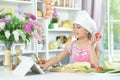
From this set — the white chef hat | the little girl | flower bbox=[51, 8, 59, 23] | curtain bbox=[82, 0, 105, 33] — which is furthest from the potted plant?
the white chef hat

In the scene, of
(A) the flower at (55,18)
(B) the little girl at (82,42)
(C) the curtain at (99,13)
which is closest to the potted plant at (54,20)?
(A) the flower at (55,18)

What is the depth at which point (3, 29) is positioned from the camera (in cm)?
240

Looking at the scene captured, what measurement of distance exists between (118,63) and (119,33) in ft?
11.3

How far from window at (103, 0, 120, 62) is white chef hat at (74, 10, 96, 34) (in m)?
2.64

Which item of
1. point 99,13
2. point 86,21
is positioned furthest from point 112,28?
point 86,21

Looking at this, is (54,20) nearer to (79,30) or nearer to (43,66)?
(79,30)

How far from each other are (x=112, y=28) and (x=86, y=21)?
2.77 m

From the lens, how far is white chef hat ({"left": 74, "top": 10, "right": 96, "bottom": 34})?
289 centimetres

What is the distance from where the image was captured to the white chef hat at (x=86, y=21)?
114 inches

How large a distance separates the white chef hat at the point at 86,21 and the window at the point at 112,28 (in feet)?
8.65

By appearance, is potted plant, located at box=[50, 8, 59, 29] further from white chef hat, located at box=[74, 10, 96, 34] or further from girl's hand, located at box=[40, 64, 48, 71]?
girl's hand, located at box=[40, 64, 48, 71]

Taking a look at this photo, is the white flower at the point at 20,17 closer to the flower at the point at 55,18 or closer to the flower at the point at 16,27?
the flower at the point at 16,27

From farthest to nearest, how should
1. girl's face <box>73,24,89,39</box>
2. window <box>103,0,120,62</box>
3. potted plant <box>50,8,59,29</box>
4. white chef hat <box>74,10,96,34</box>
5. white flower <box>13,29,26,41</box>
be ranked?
window <box>103,0,120,62</box>, potted plant <box>50,8,59,29</box>, girl's face <box>73,24,89,39</box>, white chef hat <box>74,10,96,34</box>, white flower <box>13,29,26,41</box>

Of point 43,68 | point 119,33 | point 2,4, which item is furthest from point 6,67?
point 119,33
